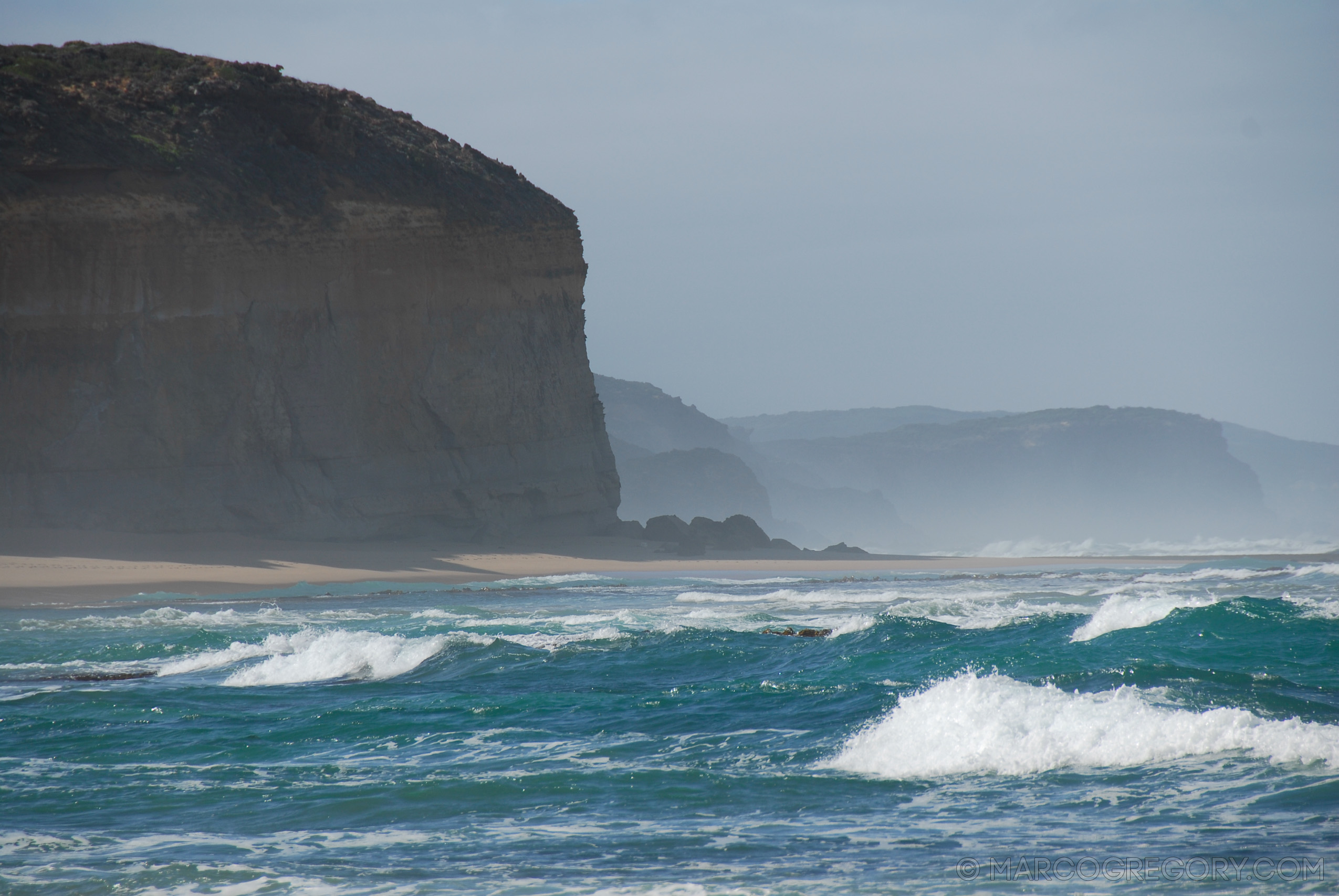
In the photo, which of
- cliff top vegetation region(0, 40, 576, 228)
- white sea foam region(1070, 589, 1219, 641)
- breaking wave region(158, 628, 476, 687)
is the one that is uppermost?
cliff top vegetation region(0, 40, 576, 228)

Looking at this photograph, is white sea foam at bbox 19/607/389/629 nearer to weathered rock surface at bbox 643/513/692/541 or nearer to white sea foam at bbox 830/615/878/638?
white sea foam at bbox 830/615/878/638

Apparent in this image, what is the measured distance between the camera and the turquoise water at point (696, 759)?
5.18 metres

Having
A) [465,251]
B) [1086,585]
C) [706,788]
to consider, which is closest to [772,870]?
[706,788]

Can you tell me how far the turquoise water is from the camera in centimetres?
518

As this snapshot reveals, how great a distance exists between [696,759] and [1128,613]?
26.8 feet

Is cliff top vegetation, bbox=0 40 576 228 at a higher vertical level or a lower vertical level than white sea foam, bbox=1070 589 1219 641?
higher

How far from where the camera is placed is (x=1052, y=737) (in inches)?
285

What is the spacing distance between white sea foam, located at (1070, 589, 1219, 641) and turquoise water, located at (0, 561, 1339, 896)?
0.20 ft

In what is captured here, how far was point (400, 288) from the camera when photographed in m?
32.8

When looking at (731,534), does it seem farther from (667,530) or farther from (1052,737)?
(1052,737)

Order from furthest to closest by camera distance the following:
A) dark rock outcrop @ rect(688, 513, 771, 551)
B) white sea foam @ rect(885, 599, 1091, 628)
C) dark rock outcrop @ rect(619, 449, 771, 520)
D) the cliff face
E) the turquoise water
→ 1. dark rock outcrop @ rect(619, 449, 771, 520)
2. dark rock outcrop @ rect(688, 513, 771, 551)
3. the cliff face
4. white sea foam @ rect(885, 599, 1091, 628)
5. the turquoise water

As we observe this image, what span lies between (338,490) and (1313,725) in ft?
92.5

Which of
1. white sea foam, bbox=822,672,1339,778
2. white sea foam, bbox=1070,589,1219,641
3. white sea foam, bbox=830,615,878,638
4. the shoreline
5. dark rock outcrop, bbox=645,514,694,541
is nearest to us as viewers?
white sea foam, bbox=822,672,1339,778

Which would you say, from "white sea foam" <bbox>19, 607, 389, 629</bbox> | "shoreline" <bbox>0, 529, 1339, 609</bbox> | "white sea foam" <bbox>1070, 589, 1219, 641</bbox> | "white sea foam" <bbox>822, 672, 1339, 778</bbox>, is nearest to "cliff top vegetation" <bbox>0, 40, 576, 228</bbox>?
"shoreline" <bbox>0, 529, 1339, 609</bbox>
